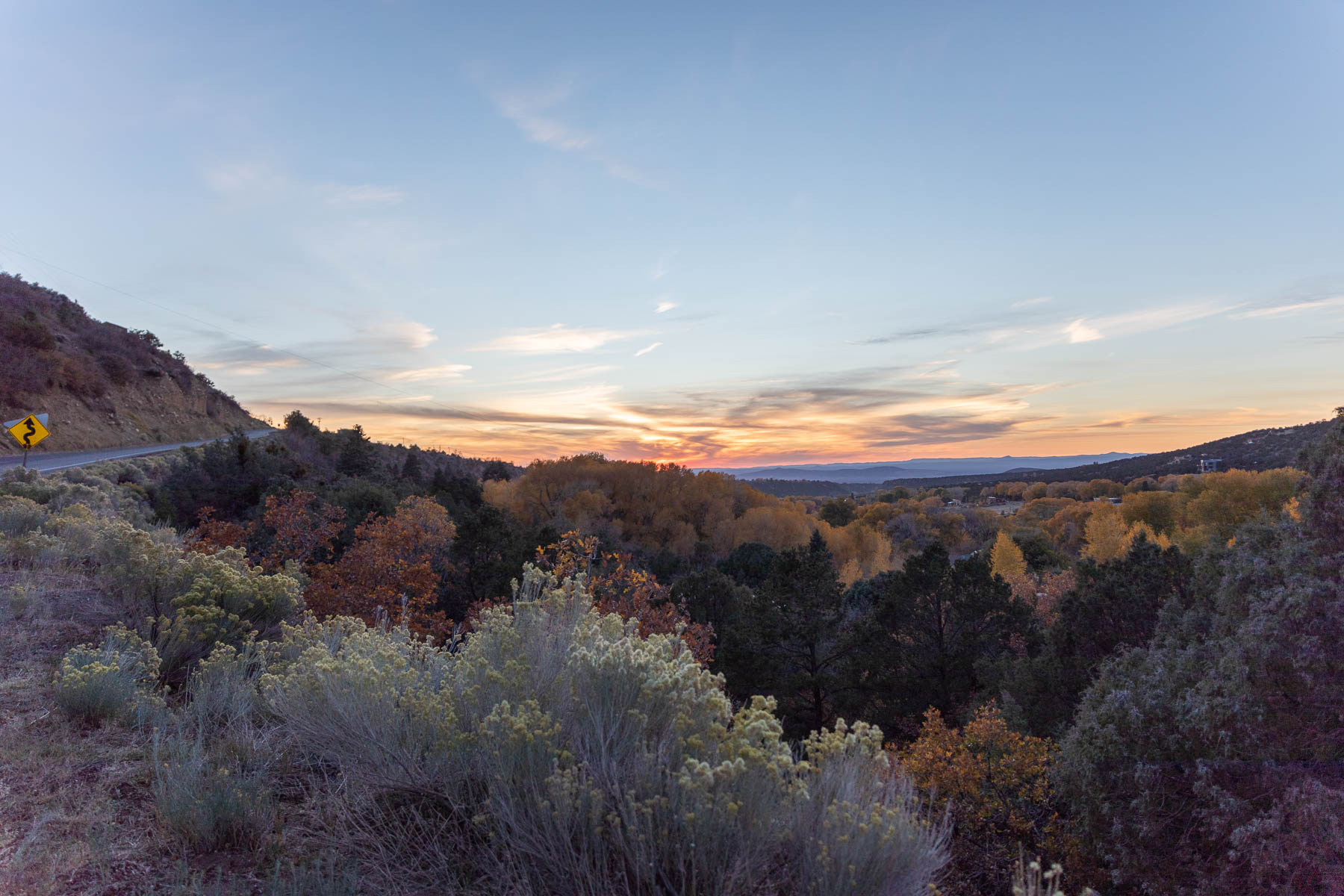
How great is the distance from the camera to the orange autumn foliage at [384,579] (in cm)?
1573

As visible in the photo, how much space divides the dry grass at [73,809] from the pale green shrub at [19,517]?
6.06 meters

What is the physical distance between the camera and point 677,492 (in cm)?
5372

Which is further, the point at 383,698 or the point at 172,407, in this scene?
the point at 172,407

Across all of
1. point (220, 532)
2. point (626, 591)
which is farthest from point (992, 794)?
point (220, 532)

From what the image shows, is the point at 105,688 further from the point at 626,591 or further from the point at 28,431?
the point at 28,431

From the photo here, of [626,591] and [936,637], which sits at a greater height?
[626,591]

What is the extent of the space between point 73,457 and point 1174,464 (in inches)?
5210

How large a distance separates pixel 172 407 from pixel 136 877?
4026 centimetres

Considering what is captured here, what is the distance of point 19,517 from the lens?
10.6 metres

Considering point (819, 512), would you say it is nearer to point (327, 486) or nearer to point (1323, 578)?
point (327, 486)

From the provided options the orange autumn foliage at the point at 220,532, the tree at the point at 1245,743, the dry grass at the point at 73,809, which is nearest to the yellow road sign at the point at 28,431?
the orange autumn foliage at the point at 220,532

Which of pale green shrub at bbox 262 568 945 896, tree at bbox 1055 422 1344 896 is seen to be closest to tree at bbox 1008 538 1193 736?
tree at bbox 1055 422 1344 896

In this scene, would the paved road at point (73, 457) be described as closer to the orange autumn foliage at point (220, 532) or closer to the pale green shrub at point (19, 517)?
the orange autumn foliage at point (220, 532)

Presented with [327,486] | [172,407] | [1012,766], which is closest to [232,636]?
[1012,766]
